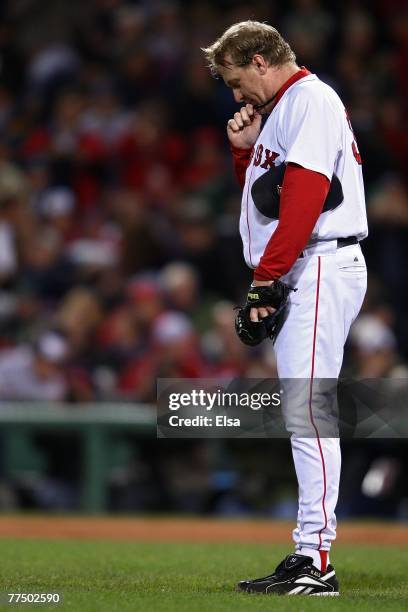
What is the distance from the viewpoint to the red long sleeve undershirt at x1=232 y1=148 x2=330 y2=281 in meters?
3.64

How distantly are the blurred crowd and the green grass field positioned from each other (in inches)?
94.6

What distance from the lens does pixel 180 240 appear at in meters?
9.66

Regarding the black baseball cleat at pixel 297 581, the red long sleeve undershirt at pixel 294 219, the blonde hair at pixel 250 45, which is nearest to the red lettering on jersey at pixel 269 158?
the red long sleeve undershirt at pixel 294 219

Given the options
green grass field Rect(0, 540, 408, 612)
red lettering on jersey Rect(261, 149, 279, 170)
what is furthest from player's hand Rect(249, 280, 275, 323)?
green grass field Rect(0, 540, 408, 612)

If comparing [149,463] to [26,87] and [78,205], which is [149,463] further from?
[26,87]

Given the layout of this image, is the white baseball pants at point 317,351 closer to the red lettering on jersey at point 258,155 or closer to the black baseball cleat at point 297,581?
the black baseball cleat at point 297,581

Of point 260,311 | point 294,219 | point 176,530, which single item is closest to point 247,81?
point 294,219

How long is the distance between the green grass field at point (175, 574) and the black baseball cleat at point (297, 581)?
0.07 meters

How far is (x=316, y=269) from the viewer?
3779 mm

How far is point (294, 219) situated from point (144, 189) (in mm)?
6846

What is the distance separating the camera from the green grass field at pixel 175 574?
11.2ft

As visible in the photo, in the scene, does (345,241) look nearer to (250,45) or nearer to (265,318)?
(265,318)

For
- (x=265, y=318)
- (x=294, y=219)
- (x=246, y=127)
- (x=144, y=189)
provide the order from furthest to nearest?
(x=144, y=189) → (x=246, y=127) → (x=265, y=318) → (x=294, y=219)

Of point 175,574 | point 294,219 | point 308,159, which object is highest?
point 308,159
